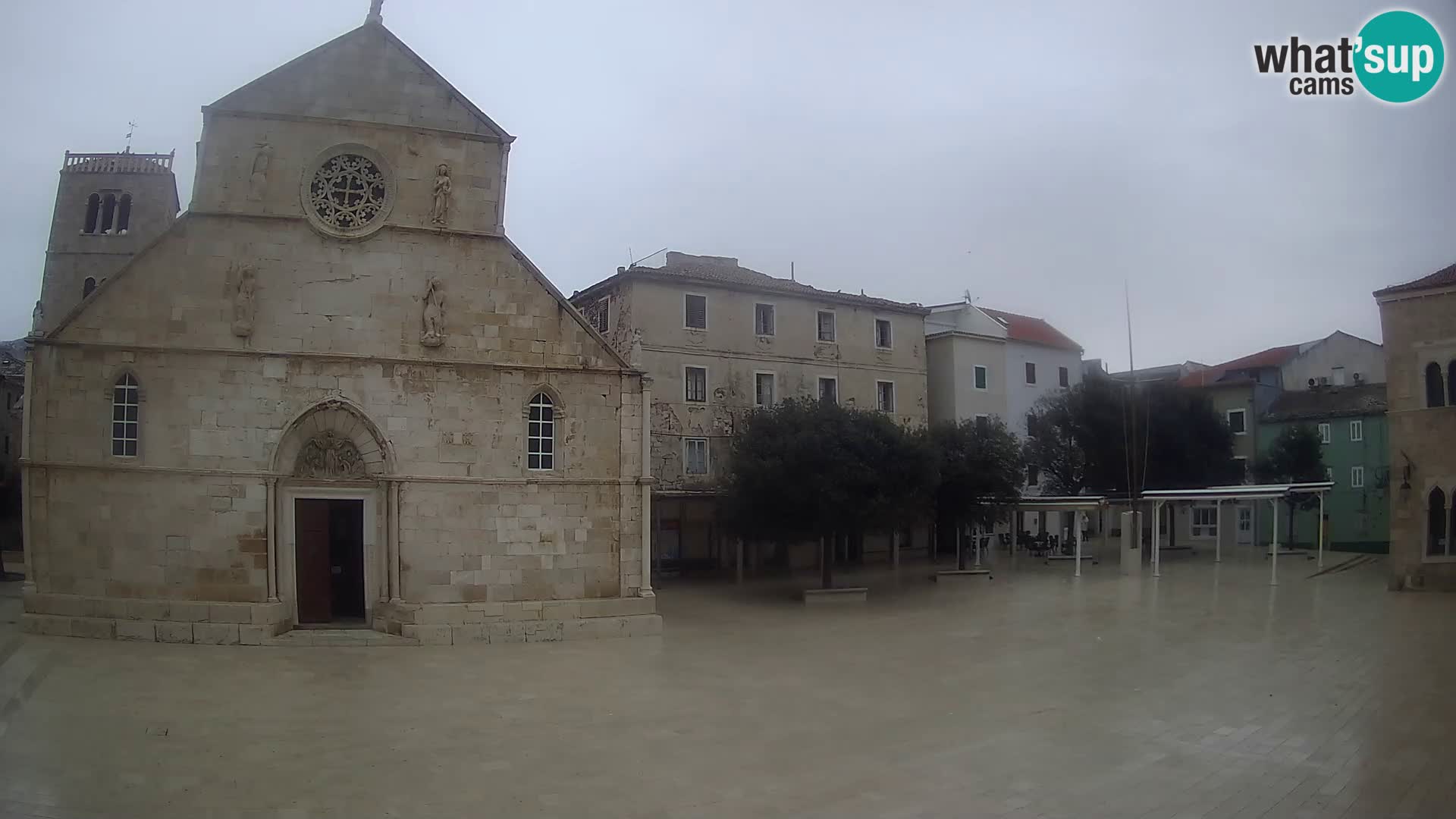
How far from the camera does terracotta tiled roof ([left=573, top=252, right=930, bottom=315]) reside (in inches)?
1265

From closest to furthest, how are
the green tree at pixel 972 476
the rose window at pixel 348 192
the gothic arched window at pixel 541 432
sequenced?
the rose window at pixel 348 192, the gothic arched window at pixel 541 432, the green tree at pixel 972 476

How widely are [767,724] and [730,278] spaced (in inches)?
950

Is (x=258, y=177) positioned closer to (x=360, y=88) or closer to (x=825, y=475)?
(x=360, y=88)

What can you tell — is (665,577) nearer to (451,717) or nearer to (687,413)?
(687,413)

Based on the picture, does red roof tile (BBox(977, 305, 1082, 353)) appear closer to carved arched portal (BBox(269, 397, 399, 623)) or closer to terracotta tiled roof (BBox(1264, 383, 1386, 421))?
terracotta tiled roof (BBox(1264, 383, 1386, 421))

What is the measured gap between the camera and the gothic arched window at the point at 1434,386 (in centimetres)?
2373

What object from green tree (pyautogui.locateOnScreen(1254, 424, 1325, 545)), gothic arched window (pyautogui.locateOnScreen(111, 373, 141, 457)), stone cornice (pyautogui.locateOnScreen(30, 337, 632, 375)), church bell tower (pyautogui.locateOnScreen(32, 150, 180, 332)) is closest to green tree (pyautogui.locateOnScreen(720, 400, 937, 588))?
stone cornice (pyautogui.locateOnScreen(30, 337, 632, 375))

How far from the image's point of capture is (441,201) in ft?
62.3

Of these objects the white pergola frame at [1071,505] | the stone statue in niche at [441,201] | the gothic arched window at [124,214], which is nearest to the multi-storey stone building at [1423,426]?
the white pergola frame at [1071,505]

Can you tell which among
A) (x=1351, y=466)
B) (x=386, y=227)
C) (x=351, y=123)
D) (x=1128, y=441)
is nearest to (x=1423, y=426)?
(x=1128, y=441)

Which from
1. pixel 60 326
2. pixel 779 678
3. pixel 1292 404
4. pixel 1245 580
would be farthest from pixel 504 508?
pixel 1292 404

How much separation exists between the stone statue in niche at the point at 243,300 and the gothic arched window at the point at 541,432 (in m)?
5.61

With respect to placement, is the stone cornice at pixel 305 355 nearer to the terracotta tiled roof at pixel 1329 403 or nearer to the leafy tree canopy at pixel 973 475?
the leafy tree canopy at pixel 973 475

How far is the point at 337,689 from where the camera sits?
A: 44.4ft
